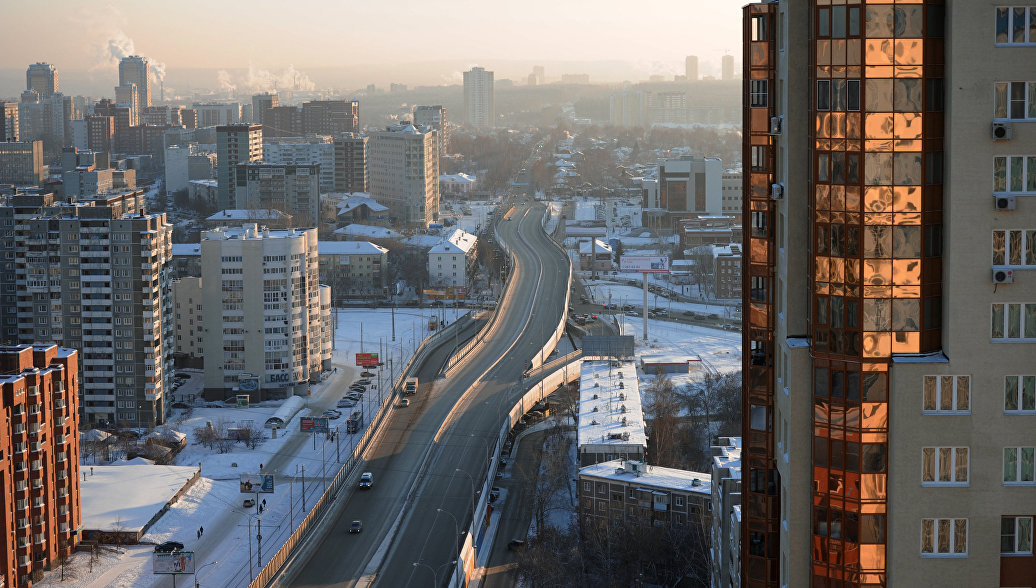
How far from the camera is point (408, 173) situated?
56.0m

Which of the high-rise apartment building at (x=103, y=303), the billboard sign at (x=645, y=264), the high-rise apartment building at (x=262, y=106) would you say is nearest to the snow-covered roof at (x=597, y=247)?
the billboard sign at (x=645, y=264)

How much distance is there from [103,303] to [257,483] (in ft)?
20.9

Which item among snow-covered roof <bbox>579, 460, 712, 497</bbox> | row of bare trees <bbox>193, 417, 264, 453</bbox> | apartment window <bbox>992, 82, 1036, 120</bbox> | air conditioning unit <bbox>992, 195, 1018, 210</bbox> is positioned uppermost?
apartment window <bbox>992, 82, 1036, 120</bbox>

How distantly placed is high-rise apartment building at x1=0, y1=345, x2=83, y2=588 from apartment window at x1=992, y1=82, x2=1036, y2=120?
1344 centimetres

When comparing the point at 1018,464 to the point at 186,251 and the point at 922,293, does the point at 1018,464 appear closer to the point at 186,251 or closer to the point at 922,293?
the point at 922,293

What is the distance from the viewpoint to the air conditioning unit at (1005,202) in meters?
6.09

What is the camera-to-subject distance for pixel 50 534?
1736 centimetres

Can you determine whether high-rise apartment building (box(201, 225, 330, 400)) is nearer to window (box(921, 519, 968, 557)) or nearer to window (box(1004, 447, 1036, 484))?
window (box(921, 519, 968, 557))

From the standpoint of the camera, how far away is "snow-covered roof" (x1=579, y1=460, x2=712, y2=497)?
18.3m

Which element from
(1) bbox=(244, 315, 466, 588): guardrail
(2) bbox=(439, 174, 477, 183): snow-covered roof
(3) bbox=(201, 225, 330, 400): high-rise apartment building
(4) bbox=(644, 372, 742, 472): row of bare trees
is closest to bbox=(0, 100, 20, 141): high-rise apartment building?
(2) bbox=(439, 174, 477, 183): snow-covered roof

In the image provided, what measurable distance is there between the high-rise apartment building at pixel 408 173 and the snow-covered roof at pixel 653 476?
36266mm

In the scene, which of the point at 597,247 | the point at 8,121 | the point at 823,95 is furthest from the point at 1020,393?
the point at 8,121

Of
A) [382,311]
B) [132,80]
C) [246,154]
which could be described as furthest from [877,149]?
[132,80]

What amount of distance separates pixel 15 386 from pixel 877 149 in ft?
43.1
